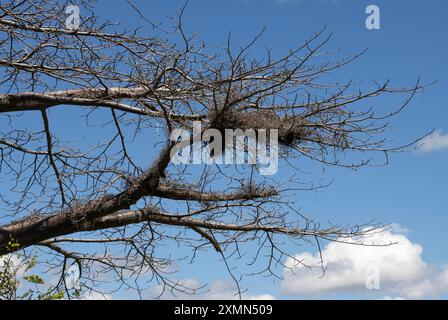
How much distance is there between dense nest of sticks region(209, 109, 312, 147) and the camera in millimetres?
6699

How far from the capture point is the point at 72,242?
377 inches

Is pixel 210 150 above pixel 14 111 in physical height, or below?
below

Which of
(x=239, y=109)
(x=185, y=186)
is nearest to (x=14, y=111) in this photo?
(x=185, y=186)

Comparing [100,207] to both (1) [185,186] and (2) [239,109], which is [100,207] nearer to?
(1) [185,186]

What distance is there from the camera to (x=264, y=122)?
6.77 meters

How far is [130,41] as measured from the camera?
752 centimetres

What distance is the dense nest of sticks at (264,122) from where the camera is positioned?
670cm

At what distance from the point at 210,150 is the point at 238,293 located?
200cm
